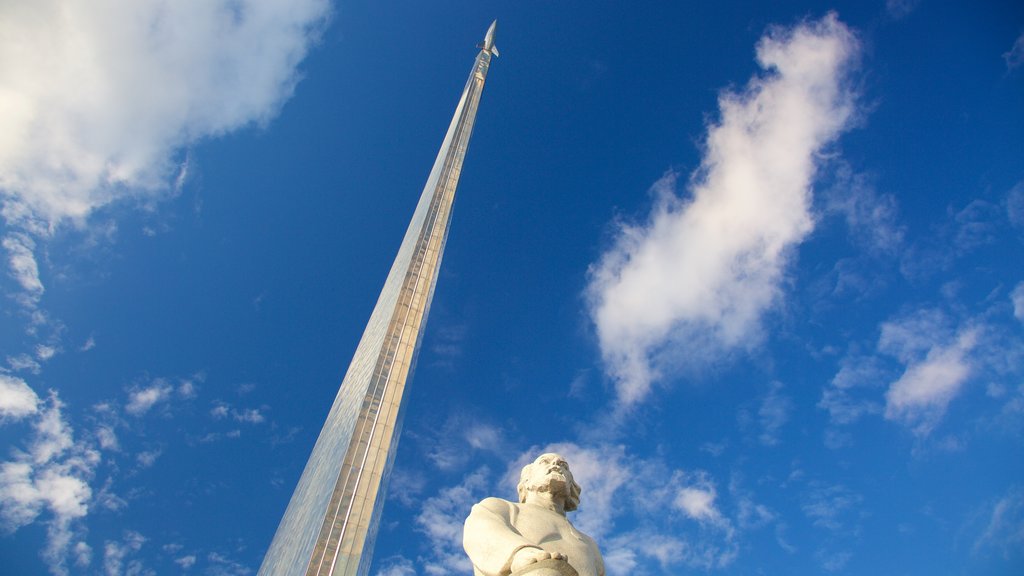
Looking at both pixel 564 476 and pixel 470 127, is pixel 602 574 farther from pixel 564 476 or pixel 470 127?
pixel 470 127

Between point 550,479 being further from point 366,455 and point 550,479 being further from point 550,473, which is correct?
point 366,455

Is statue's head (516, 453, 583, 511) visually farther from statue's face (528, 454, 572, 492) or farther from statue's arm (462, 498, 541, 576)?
statue's arm (462, 498, 541, 576)

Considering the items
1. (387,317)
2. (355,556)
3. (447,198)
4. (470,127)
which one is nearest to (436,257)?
(387,317)

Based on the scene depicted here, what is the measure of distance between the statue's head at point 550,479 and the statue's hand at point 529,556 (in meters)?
1.38

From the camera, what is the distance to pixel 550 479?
531 centimetres

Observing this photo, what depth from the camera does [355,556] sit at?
9453 millimetres

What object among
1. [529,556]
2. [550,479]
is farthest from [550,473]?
[529,556]

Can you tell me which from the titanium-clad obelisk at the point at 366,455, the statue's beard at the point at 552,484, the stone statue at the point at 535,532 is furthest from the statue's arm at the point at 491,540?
the titanium-clad obelisk at the point at 366,455

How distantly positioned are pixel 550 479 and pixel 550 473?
0.20 ft

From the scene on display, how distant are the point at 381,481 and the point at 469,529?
660 centimetres

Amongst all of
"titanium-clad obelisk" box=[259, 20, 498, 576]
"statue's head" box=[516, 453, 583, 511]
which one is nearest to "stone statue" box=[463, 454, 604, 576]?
"statue's head" box=[516, 453, 583, 511]

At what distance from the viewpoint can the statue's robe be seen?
13.5ft

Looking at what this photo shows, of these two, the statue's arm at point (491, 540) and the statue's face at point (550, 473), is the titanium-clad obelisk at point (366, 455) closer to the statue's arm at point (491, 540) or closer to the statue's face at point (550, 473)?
the statue's face at point (550, 473)

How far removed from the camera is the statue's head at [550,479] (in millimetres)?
5312
